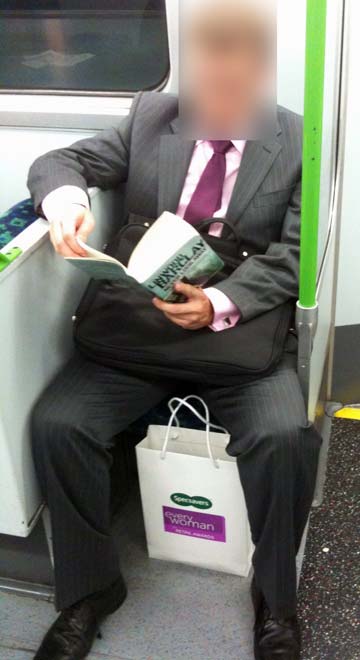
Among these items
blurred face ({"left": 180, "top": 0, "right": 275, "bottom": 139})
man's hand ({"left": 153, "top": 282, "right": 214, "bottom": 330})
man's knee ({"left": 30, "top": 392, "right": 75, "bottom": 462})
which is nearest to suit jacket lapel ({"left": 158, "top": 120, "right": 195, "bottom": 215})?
blurred face ({"left": 180, "top": 0, "right": 275, "bottom": 139})

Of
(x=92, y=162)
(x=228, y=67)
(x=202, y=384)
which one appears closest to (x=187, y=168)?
(x=92, y=162)

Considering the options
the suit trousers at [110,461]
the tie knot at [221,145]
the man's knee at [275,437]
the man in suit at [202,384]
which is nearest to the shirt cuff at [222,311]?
the man in suit at [202,384]

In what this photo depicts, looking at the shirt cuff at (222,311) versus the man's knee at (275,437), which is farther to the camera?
the shirt cuff at (222,311)

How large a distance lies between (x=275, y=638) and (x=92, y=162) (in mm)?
1226

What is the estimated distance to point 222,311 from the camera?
1.58m

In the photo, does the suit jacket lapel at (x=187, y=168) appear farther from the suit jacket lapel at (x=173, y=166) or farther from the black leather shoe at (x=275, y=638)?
the black leather shoe at (x=275, y=638)

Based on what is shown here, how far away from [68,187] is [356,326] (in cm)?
113

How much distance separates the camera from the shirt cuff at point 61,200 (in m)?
1.59

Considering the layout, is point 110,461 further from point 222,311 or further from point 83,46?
point 83,46

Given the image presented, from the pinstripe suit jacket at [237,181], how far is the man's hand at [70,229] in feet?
0.40

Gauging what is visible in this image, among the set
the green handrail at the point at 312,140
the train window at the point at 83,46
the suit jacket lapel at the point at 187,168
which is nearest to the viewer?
the green handrail at the point at 312,140

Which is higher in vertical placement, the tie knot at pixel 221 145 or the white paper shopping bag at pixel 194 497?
the tie knot at pixel 221 145

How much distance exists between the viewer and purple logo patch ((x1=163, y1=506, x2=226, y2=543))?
171 cm

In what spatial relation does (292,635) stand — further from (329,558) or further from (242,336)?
(242,336)
